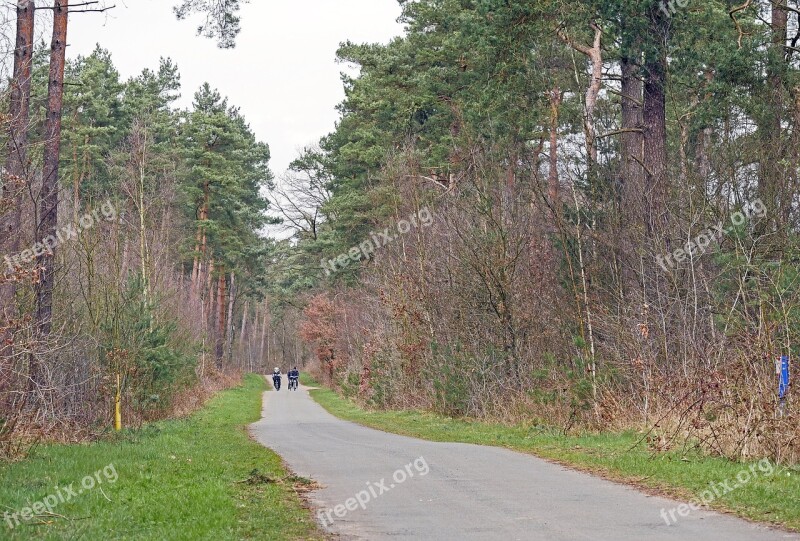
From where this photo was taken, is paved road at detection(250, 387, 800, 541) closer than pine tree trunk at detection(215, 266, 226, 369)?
Yes

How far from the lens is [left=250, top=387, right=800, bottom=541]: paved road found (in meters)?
8.15

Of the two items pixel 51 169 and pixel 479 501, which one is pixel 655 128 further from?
pixel 51 169

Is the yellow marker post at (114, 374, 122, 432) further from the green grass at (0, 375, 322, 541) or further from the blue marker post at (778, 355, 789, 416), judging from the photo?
the blue marker post at (778, 355, 789, 416)

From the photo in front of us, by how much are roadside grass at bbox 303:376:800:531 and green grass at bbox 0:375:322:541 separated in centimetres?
437

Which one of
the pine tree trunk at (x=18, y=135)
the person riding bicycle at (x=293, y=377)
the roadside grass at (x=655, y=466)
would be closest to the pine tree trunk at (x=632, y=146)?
the roadside grass at (x=655, y=466)

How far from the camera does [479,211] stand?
22.6 meters

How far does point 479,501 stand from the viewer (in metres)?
9.98

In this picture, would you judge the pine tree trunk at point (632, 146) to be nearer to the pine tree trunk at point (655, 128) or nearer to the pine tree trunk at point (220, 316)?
the pine tree trunk at point (655, 128)

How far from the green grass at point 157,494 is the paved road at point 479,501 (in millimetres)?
576

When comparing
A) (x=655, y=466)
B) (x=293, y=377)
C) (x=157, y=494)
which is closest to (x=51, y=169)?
(x=157, y=494)

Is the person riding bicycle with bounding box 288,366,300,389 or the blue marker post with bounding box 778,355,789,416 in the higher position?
the blue marker post with bounding box 778,355,789,416

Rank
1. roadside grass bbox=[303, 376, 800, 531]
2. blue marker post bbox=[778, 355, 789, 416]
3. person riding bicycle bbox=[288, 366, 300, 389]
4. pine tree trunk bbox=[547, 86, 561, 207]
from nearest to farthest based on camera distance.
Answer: roadside grass bbox=[303, 376, 800, 531]
blue marker post bbox=[778, 355, 789, 416]
pine tree trunk bbox=[547, 86, 561, 207]
person riding bicycle bbox=[288, 366, 300, 389]

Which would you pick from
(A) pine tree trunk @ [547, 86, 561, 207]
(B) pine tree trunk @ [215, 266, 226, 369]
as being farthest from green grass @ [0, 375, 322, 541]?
(B) pine tree trunk @ [215, 266, 226, 369]

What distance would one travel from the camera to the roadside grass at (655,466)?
9.21 m
